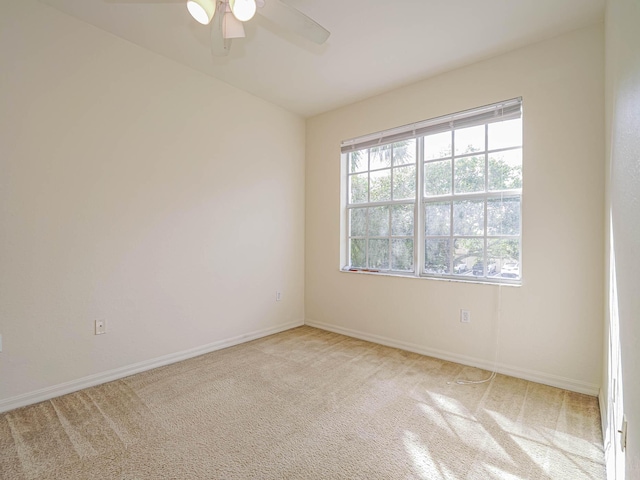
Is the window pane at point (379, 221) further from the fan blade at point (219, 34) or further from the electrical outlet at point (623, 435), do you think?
the electrical outlet at point (623, 435)

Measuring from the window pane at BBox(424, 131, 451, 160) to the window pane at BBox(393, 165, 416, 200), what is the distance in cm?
20

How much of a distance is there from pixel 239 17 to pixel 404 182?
7.44 feet

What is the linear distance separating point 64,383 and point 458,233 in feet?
11.1

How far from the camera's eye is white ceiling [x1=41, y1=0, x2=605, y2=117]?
215 cm

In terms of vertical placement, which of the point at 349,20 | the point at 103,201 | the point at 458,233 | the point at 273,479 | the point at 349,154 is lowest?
the point at 273,479

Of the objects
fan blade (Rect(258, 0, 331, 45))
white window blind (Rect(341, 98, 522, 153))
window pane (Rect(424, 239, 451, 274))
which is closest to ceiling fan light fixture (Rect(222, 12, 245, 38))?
fan blade (Rect(258, 0, 331, 45))

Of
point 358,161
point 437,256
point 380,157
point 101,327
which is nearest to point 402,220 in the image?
point 437,256

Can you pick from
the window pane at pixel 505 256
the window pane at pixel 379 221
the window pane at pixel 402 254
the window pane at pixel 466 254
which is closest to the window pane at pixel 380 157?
the window pane at pixel 379 221

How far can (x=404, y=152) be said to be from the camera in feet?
11.0

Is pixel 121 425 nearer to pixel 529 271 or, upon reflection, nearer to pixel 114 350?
pixel 114 350

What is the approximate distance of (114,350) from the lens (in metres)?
2.51

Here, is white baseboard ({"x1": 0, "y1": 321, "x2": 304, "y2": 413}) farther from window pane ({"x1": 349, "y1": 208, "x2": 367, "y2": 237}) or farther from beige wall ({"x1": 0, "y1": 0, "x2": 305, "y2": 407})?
window pane ({"x1": 349, "y1": 208, "x2": 367, "y2": 237})

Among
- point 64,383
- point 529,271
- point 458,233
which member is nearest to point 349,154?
point 458,233

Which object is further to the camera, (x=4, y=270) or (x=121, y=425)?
(x=4, y=270)
